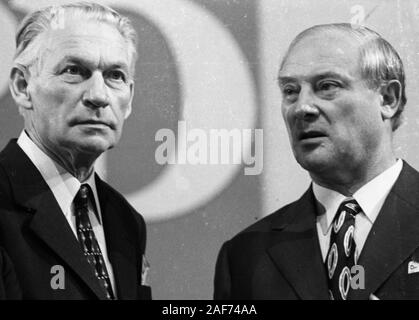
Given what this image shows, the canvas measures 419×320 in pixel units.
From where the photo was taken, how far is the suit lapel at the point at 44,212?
2.74 meters

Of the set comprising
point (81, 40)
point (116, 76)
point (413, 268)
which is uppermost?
point (81, 40)

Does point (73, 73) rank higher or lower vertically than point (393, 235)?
higher

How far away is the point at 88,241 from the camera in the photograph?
2826 mm

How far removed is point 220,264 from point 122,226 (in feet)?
1.27

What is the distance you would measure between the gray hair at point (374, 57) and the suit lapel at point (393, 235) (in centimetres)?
24

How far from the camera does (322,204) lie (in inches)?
116

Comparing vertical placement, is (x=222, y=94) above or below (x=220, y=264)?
above

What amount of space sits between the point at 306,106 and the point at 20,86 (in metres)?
1.05

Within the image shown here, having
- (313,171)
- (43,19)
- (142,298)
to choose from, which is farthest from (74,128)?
(313,171)

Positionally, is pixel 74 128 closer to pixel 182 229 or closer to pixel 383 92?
pixel 182 229

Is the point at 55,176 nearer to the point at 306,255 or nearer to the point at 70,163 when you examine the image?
the point at 70,163

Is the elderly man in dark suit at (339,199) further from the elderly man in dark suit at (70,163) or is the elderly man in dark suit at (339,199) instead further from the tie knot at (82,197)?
the tie knot at (82,197)

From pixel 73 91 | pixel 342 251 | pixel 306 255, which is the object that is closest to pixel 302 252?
pixel 306 255
